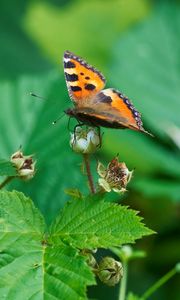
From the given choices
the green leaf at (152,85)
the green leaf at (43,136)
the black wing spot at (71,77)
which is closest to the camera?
the black wing spot at (71,77)

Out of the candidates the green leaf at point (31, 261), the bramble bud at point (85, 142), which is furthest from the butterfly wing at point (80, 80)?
the green leaf at point (31, 261)

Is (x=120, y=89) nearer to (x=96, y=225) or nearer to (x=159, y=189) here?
(x=159, y=189)

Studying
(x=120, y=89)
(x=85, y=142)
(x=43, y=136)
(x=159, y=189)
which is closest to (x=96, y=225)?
(x=85, y=142)

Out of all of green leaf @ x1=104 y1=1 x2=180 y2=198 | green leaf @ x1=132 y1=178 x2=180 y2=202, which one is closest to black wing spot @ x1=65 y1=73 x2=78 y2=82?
green leaf @ x1=132 y1=178 x2=180 y2=202

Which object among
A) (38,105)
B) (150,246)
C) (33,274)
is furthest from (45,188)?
(150,246)

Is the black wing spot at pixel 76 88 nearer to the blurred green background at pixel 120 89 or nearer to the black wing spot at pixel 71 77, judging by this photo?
the black wing spot at pixel 71 77

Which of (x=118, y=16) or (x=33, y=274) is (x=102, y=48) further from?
(x=33, y=274)

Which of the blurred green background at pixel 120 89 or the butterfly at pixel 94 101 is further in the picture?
the blurred green background at pixel 120 89
